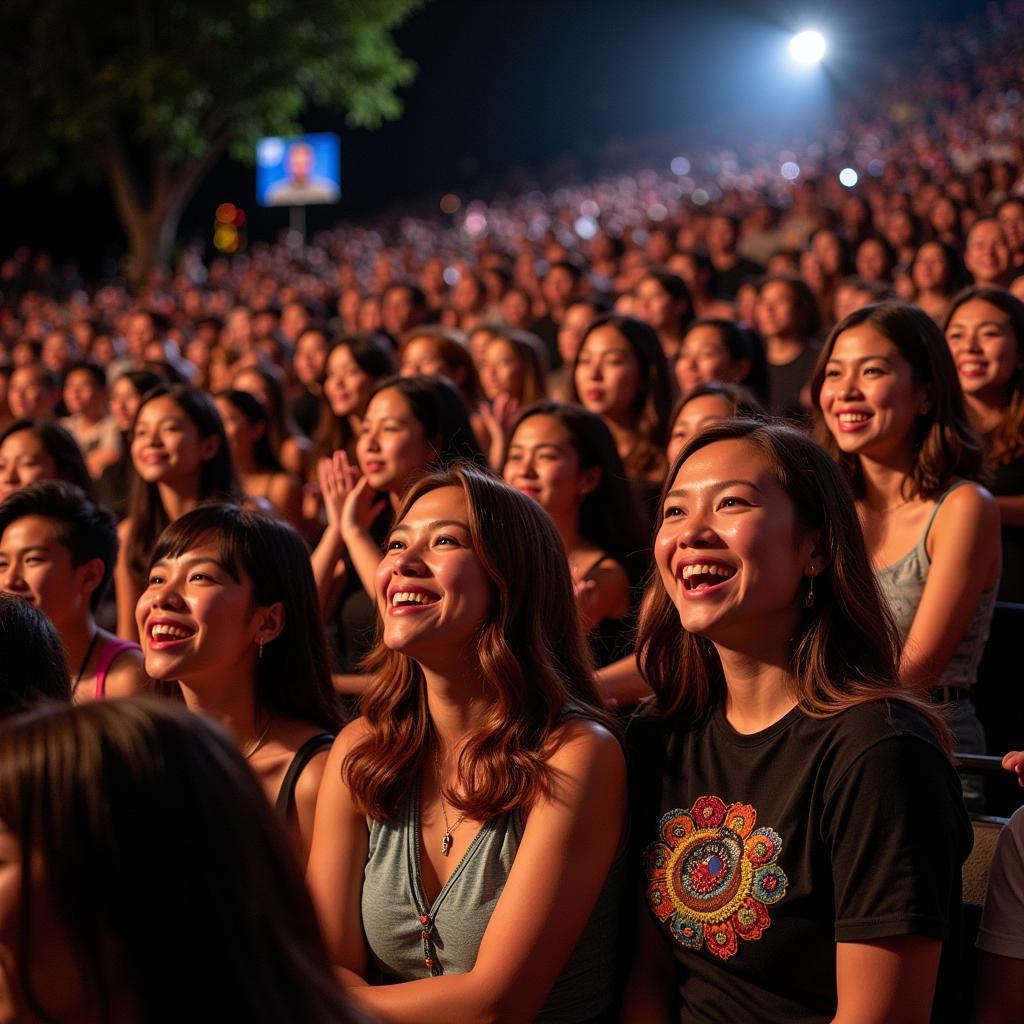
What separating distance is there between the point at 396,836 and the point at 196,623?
731 mm

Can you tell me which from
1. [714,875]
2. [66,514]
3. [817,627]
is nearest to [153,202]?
[66,514]

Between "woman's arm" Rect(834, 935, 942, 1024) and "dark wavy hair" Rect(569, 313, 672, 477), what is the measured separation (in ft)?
8.87

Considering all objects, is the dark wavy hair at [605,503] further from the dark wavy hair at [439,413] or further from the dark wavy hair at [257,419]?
the dark wavy hair at [257,419]

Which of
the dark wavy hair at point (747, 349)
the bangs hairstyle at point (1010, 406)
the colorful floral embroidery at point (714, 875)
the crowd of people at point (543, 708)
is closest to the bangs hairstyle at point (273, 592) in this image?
the crowd of people at point (543, 708)

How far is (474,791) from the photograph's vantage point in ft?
6.74

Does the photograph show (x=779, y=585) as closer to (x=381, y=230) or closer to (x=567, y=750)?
(x=567, y=750)

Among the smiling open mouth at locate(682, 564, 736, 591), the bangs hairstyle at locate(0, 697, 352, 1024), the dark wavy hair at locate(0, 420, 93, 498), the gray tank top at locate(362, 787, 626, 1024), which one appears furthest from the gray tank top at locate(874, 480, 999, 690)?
the dark wavy hair at locate(0, 420, 93, 498)

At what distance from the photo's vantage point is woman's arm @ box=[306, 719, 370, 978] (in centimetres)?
211

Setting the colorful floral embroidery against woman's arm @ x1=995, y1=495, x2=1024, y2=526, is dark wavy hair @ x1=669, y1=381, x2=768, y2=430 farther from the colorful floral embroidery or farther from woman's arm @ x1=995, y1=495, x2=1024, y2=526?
the colorful floral embroidery

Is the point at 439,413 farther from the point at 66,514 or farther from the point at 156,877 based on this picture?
the point at 156,877

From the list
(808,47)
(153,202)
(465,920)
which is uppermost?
(808,47)

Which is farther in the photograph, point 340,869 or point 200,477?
point 200,477

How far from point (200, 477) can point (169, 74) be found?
15.0 metres

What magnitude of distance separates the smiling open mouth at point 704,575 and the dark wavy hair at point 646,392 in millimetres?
2333
